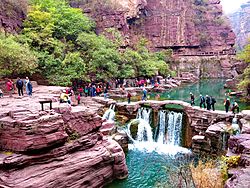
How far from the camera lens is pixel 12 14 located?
109 ft

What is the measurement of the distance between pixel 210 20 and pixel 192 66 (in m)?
15.5

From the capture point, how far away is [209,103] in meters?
21.1

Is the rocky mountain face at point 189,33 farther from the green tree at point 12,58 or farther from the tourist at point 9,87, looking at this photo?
the tourist at point 9,87

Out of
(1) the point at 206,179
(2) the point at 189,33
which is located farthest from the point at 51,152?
(2) the point at 189,33

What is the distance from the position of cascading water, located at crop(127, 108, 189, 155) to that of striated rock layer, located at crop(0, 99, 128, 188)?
639cm

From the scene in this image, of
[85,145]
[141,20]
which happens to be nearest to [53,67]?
[85,145]

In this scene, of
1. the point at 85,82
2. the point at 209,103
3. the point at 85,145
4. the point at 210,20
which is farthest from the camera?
the point at 210,20

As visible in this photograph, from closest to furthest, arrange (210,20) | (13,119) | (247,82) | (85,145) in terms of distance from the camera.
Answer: (13,119) < (85,145) < (247,82) < (210,20)

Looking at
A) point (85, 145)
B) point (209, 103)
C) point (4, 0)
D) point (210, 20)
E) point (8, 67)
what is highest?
point (210, 20)

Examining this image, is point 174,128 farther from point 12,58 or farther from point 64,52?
point 64,52

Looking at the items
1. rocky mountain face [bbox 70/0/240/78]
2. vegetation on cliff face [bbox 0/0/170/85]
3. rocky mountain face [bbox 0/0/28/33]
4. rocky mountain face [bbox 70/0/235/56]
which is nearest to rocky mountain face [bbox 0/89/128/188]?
vegetation on cliff face [bbox 0/0/170/85]

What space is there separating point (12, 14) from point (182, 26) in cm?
4082

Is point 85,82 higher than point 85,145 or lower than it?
higher

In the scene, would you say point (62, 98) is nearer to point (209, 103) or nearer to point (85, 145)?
point (85, 145)
